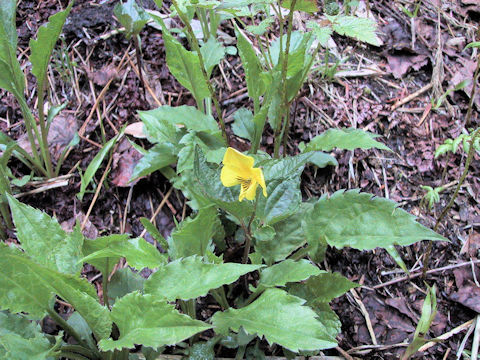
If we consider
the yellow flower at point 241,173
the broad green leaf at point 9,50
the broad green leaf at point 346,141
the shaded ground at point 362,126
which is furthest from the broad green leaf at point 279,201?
the broad green leaf at point 9,50

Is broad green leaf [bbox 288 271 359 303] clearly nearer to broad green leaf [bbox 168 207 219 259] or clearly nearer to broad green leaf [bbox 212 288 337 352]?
broad green leaf [bbox 212 288 337 352]

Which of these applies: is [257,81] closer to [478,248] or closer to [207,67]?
[207,67]

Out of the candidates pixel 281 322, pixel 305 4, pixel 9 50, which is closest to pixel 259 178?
pixel 281 322

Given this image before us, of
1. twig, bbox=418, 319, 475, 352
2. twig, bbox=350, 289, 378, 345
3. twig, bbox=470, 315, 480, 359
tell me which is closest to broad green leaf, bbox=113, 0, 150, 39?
twig, bbox=350, 289, 378, 345

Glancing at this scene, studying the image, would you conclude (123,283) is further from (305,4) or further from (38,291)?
(305,4)

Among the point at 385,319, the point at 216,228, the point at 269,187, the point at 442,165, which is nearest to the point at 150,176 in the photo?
the point at 216,228
